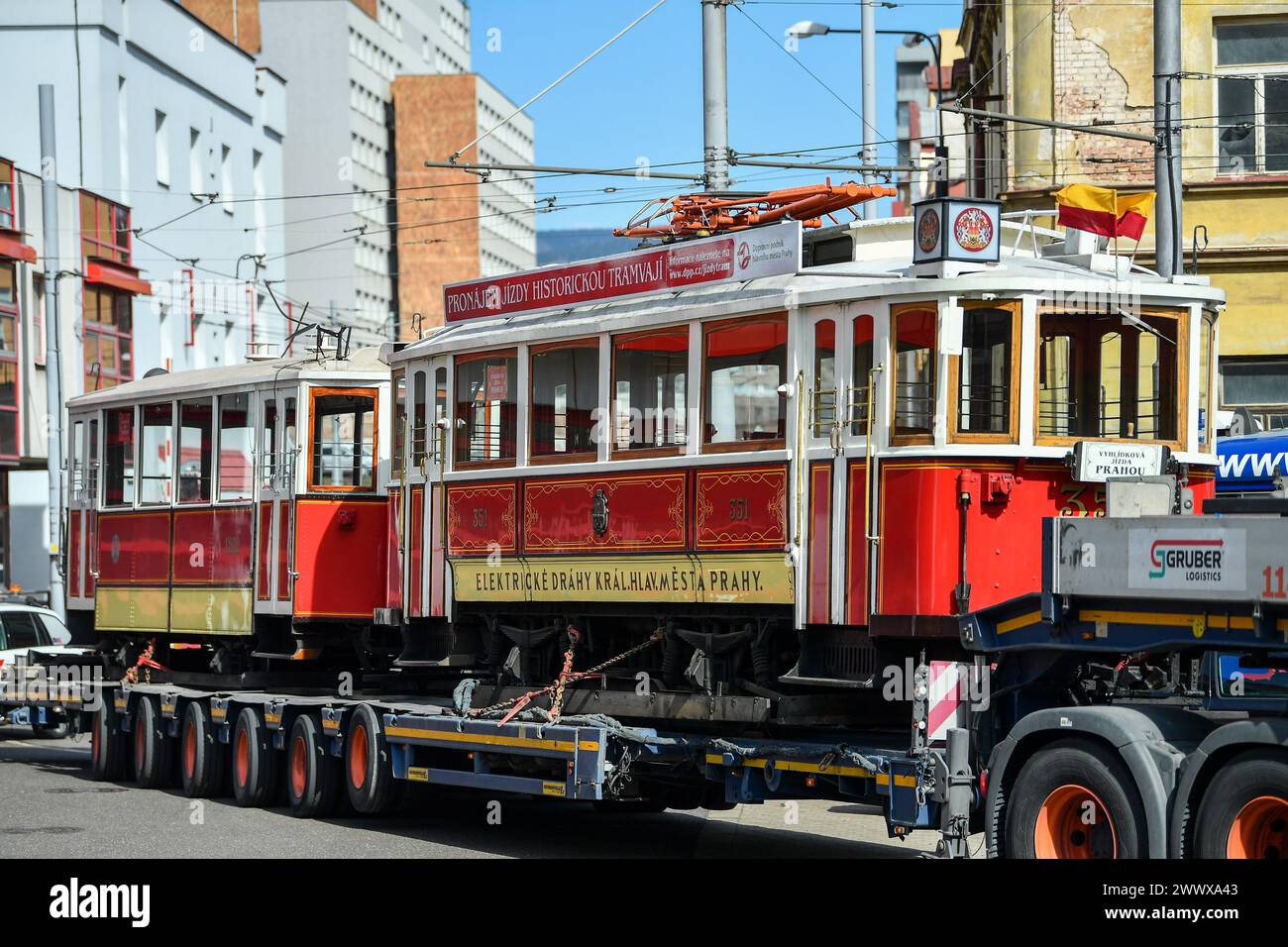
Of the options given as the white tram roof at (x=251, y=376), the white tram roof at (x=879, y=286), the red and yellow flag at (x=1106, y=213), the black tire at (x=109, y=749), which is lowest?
the black tire at (x=109, y=749)

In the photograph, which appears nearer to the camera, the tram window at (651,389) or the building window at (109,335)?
the tram window at (651,389)

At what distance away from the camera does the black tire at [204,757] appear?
1994 cm

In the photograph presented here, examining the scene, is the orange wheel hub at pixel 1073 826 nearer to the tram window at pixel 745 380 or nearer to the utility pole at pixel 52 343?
the tram window at pixel 745 380

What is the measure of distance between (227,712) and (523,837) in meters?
4.19

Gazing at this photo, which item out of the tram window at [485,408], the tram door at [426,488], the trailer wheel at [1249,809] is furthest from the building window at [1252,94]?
the trailer wheel at [1249,809]

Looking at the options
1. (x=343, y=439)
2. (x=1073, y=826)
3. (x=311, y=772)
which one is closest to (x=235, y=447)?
(x=343, y=439)

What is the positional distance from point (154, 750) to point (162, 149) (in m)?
34.6

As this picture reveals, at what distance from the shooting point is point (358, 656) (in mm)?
19219

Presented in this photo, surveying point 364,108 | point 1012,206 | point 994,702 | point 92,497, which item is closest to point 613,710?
point 994,702

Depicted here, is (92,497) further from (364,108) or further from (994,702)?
(364,108)

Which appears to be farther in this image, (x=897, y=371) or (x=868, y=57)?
(x=868, y=57)

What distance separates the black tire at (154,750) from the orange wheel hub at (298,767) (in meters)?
2.98

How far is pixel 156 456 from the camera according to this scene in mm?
21500

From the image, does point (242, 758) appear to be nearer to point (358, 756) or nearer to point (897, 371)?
point (358, 756)
